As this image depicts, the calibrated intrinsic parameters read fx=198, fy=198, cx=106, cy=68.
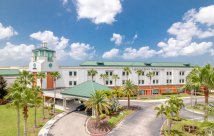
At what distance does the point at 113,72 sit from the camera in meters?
88.8

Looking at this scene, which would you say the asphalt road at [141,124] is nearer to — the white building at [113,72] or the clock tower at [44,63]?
the white building at [113,72]

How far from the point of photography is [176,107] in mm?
35406

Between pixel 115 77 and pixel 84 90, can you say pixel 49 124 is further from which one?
pixel 115 77

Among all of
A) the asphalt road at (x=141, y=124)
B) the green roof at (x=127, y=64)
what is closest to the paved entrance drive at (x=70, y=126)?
the asphalt road at (x=141, y=124)

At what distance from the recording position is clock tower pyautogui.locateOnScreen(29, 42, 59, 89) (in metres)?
75.2

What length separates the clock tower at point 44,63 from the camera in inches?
2963

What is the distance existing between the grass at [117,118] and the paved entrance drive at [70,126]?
6.37 m

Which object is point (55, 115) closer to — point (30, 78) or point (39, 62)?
point (30, 78)

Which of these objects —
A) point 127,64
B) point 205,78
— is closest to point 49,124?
point 205,78

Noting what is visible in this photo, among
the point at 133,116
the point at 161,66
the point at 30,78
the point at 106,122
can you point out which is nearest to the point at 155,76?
the point at 161,66

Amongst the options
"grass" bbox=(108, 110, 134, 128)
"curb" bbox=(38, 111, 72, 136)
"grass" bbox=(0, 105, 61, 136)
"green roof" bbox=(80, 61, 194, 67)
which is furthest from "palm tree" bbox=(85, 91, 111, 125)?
"green roof" bbox=(80, 61, 194, 67)

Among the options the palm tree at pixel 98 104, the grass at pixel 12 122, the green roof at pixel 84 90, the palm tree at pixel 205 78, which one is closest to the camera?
the palm tree at pixel 205 78

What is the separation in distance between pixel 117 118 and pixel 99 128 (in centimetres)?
791

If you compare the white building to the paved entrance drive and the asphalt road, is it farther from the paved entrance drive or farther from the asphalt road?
the asphalt road
